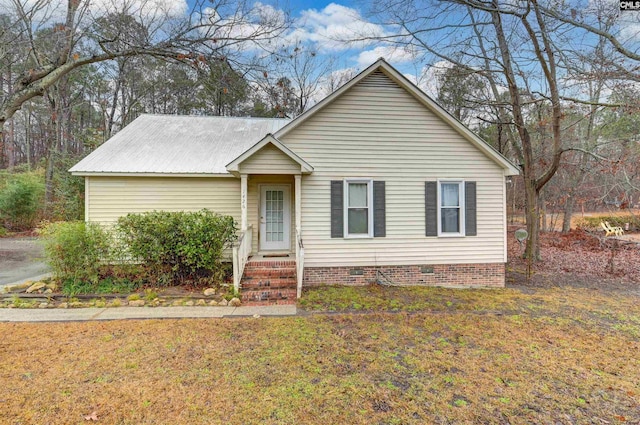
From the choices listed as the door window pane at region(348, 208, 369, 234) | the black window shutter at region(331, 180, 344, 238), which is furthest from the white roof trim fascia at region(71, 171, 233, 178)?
the door window pane at region(348, 208, 369, 234)

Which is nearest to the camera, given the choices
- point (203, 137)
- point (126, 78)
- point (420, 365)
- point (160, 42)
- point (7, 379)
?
point (7, 379)

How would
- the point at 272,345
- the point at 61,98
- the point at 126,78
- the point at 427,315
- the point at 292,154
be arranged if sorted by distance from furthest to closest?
the point at 61,98 → the point at 126,78 → the point at 292,154 → the point at 427,315 → the point at 272,345

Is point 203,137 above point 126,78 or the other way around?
the other way around

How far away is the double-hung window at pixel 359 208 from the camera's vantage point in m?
8.40

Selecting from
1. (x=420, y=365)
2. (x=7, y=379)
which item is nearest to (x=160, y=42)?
(x=7, y=379)

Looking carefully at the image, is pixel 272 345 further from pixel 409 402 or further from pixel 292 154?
pixel 292 154

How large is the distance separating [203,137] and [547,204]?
22235 mm

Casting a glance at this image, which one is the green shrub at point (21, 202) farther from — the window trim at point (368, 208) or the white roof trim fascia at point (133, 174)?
the window trim at point (368, 208)

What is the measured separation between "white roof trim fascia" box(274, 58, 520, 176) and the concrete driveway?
798 centimetres

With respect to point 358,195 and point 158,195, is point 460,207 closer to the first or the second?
point 358,195

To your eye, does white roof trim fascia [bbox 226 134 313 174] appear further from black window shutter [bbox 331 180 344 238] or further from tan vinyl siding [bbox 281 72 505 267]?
black window shutter [bbox 331 180 344 238]

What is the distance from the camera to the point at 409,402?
3330 millimetres

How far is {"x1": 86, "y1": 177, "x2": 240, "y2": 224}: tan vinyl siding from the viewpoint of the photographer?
9.16 metres

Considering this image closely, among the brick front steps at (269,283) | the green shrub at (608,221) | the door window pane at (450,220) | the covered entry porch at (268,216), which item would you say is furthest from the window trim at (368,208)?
the green shrub at (608,221)
